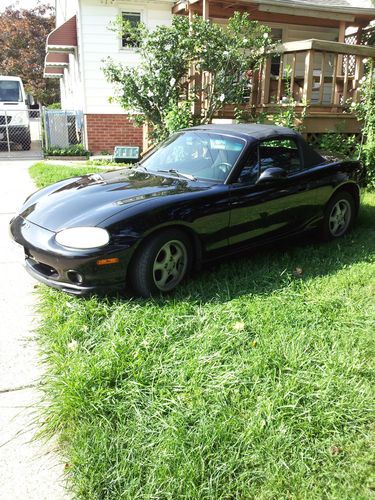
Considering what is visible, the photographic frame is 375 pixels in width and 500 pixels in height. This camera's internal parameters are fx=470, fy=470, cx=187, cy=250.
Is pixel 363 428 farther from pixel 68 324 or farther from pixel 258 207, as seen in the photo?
pixel 258 207

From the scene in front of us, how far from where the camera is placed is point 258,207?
4414 mm

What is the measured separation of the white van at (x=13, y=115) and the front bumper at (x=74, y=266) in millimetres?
11961

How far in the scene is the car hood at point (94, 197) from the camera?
3674mm

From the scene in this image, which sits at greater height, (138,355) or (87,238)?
(87,238)

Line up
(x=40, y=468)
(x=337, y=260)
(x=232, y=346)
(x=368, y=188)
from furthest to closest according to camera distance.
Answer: (x=368, y=188)
(x=337, y=260)
(x=232, y=346)
(x=40, y=468)

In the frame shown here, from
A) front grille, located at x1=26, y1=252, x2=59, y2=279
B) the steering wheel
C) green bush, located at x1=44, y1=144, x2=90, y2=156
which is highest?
the steering wheel

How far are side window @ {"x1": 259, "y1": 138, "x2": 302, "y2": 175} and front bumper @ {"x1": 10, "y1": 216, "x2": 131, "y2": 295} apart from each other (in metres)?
1.85

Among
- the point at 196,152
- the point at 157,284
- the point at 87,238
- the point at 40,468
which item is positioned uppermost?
the point at 196,152

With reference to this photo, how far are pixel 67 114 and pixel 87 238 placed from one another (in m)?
11.7

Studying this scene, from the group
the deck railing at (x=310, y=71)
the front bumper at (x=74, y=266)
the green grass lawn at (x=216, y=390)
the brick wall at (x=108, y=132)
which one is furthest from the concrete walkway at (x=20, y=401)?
the brick wall at (x=108, y=132)

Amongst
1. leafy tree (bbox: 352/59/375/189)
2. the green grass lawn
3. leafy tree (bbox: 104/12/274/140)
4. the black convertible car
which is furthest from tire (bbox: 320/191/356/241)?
leafy tree (bbox: 104/12/274/140)

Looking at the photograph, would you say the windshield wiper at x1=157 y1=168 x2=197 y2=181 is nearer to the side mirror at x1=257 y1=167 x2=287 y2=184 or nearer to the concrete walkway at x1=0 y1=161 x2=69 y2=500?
the side mirror at x1=257 y1=167 x2=287 y2=184

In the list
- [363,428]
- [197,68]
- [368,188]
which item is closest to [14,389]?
[363,428]

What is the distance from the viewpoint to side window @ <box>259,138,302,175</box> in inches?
181
